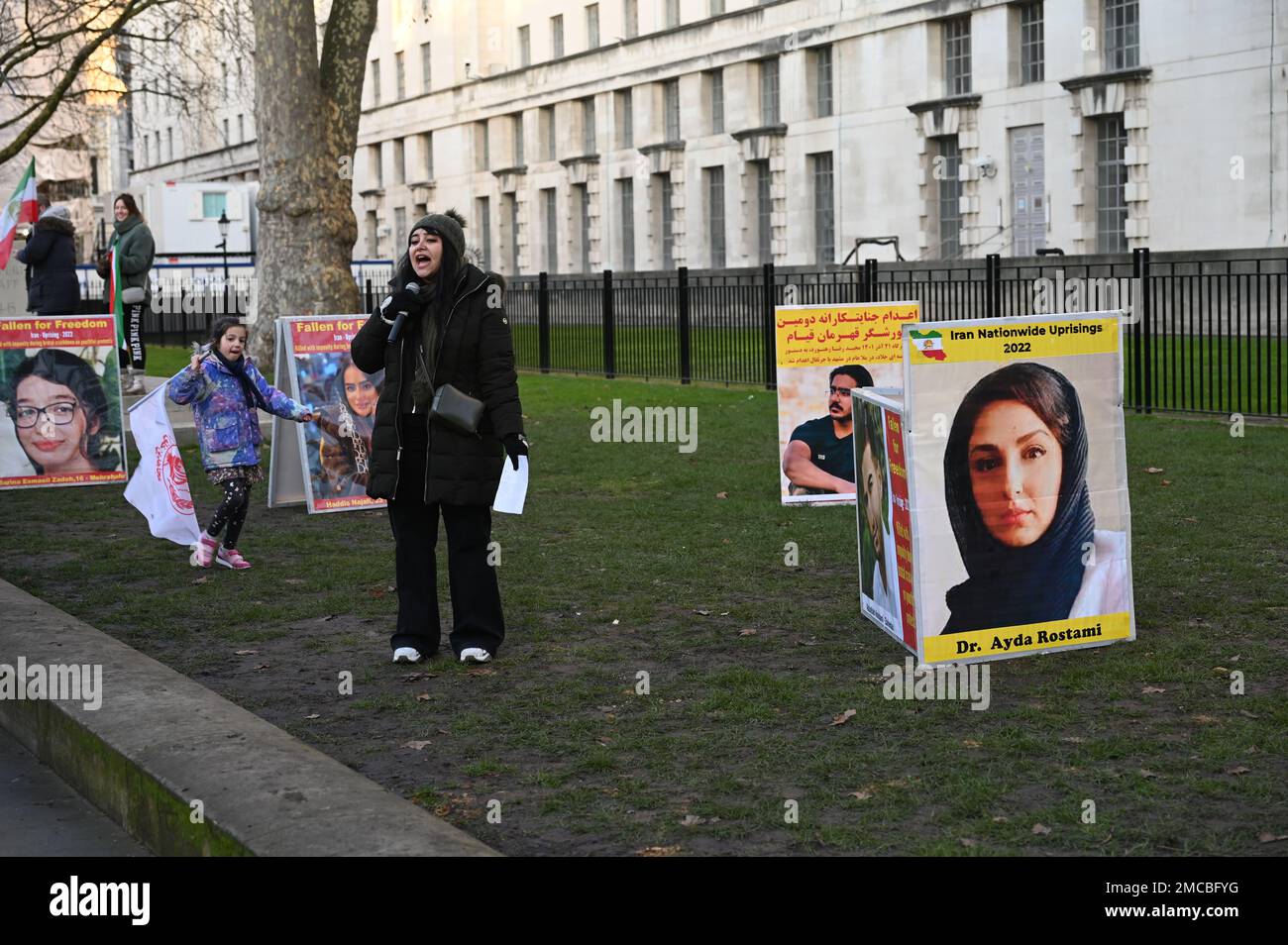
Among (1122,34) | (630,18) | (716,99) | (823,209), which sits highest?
(630,18)

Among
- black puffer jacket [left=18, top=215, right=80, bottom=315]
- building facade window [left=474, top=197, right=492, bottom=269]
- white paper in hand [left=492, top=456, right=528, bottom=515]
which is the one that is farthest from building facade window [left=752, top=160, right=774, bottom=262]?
white paper in hand [left=492, top=456, right=528, bottom=515]

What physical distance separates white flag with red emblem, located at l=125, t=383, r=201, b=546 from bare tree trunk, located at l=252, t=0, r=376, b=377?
1136 centimetres

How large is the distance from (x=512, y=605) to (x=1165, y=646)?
299 centimetres

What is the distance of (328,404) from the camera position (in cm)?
1141

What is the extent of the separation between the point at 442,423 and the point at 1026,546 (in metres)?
2.29

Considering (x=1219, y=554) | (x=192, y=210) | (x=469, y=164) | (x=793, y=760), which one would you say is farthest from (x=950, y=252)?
(x=793, y=760)

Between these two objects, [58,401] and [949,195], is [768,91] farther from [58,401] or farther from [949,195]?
[58,401]

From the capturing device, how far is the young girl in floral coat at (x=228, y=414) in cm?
937

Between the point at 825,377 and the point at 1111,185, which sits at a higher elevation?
the point at 1111,185

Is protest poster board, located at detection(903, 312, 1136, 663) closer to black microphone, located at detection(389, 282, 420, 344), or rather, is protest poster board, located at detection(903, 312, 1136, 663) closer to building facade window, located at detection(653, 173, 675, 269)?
black microphone, located at detection(389, 282, 420, 344)

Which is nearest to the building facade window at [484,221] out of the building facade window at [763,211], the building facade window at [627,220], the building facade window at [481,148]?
the building facade window at [481,148]

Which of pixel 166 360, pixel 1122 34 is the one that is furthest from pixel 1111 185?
pixel 166 360

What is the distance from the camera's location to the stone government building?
35.0 metres
